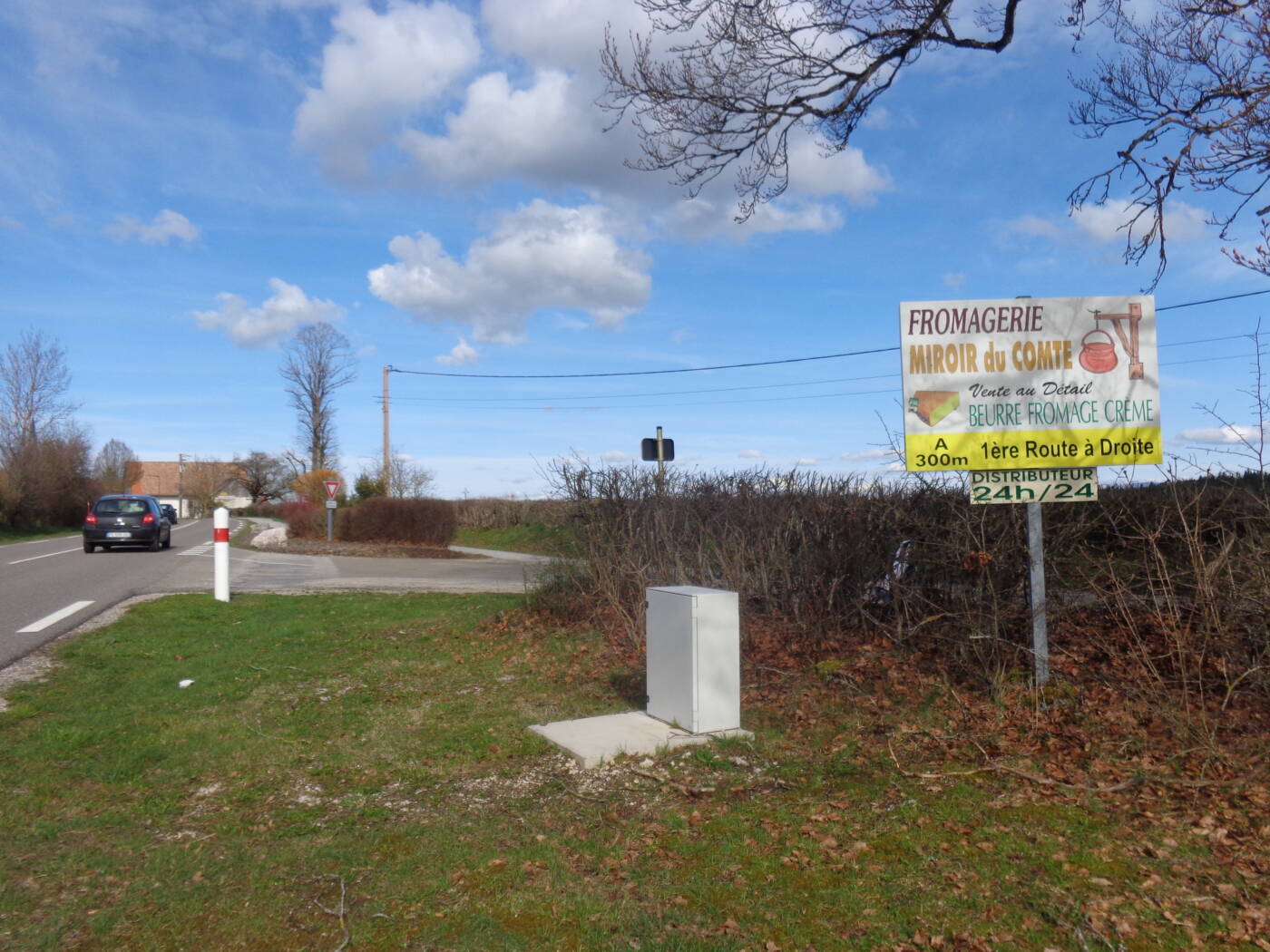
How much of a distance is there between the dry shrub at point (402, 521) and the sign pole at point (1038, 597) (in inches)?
1112

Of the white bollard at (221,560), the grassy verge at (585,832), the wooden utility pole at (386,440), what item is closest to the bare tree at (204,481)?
the wooden utility pole at (386,440)

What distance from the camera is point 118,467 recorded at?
309 feet

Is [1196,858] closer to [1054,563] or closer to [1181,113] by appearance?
[1054,563]

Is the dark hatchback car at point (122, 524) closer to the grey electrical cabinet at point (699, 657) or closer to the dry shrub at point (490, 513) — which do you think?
the dry shrub at point (490, 513)

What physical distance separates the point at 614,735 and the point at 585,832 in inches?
61.9

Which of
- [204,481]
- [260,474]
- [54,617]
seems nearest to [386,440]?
[54,617]

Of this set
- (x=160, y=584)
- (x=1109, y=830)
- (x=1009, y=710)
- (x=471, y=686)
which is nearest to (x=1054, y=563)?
(x=1009, y=710)

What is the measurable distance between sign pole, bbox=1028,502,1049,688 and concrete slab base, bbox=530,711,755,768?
194 cm

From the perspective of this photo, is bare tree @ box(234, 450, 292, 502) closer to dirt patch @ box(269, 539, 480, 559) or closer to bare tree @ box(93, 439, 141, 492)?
bare tree @ box(93, 439, 141, 492)

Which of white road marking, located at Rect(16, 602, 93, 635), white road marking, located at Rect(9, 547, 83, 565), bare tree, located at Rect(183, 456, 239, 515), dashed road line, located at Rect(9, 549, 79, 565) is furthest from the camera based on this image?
bare tree, located at Rect(183, 456, 239, 515)

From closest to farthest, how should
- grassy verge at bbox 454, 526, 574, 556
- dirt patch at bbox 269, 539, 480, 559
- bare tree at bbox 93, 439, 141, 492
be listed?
dirt patch at bbox 269, 539, 480, 559, grassy verge at bbox 454, 526, 574, 556, bare tree at bbox 93, 439, 141, 492

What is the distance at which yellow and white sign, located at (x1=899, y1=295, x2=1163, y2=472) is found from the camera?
263 inches

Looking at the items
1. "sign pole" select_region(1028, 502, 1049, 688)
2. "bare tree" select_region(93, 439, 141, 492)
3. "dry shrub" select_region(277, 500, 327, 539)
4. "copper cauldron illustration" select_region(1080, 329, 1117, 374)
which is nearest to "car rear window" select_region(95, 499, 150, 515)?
"dry shrub" select_region(277, 500, 327, 539)

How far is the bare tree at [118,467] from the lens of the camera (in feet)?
275
